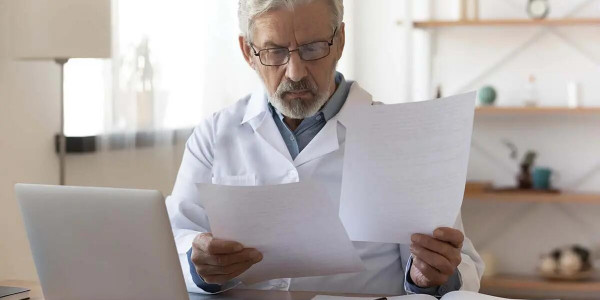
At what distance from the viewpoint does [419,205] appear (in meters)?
1.52

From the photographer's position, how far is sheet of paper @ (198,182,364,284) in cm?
144

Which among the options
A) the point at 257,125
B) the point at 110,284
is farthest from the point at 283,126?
the point at 110,284

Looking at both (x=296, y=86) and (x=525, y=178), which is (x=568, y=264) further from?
(x=296, y=86)

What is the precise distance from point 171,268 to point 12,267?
1.60m

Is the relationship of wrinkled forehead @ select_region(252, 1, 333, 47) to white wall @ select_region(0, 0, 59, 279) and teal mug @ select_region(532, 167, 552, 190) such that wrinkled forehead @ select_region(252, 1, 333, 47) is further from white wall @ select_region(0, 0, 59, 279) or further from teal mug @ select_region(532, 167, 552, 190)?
teal mug @ select_region(532, 167, 552, 190)

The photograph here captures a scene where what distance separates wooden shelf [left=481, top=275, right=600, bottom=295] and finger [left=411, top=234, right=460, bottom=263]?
294cm

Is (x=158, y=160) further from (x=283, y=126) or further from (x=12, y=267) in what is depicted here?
(x=283, y=126)

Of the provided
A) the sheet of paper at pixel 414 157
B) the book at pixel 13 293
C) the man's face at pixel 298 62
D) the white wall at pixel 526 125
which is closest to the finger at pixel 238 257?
the sheet of paper at pixel 414 157

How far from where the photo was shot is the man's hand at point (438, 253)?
61.0 inches

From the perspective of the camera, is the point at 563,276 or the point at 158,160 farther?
the point at 563,276

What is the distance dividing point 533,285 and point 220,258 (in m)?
3.12

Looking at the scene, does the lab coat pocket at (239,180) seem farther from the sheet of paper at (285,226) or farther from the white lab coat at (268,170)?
the sheet of paper at (285,226)

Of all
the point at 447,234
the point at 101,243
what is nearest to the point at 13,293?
the point at 101,243

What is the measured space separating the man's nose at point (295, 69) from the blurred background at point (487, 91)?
1.49 m
